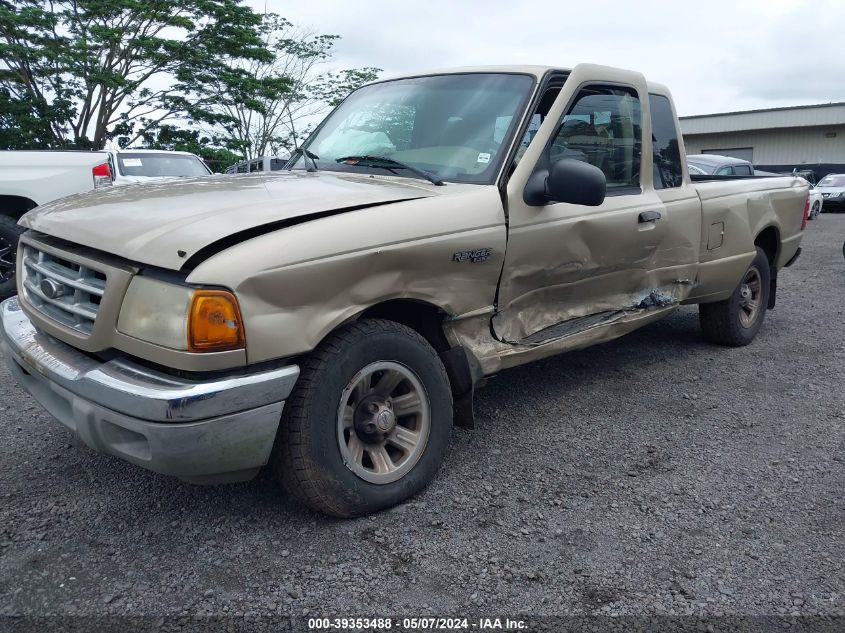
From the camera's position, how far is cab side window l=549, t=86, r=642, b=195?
142 inches

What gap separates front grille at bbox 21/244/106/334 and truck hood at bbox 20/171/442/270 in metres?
0.11

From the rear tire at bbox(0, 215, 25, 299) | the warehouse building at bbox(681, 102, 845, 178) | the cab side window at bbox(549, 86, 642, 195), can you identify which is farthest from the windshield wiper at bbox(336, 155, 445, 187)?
the warehouse building at bbox(681, 102, 845, 178)

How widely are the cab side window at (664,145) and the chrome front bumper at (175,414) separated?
281 cm

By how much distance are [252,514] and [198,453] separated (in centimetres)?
62

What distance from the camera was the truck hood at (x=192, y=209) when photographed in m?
2.43

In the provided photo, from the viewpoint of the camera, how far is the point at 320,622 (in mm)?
2238

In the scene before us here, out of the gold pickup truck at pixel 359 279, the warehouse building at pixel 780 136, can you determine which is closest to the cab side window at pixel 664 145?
the gold pickup truck at pixel 359 279

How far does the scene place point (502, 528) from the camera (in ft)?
9.21

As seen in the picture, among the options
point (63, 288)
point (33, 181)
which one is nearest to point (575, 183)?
point (63, 288)

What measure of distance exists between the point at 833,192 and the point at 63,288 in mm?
27103

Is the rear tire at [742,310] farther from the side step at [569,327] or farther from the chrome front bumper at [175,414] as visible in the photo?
the chrome front bumper at [175,414]

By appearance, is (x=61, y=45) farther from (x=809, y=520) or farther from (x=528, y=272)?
(x=809, y=520)

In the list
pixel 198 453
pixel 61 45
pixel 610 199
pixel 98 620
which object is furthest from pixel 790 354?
pixel 61 45

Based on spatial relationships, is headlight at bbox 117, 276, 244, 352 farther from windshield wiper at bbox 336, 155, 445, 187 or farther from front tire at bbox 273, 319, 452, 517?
windshield wiper at bbox 336, 155, 445, 187
